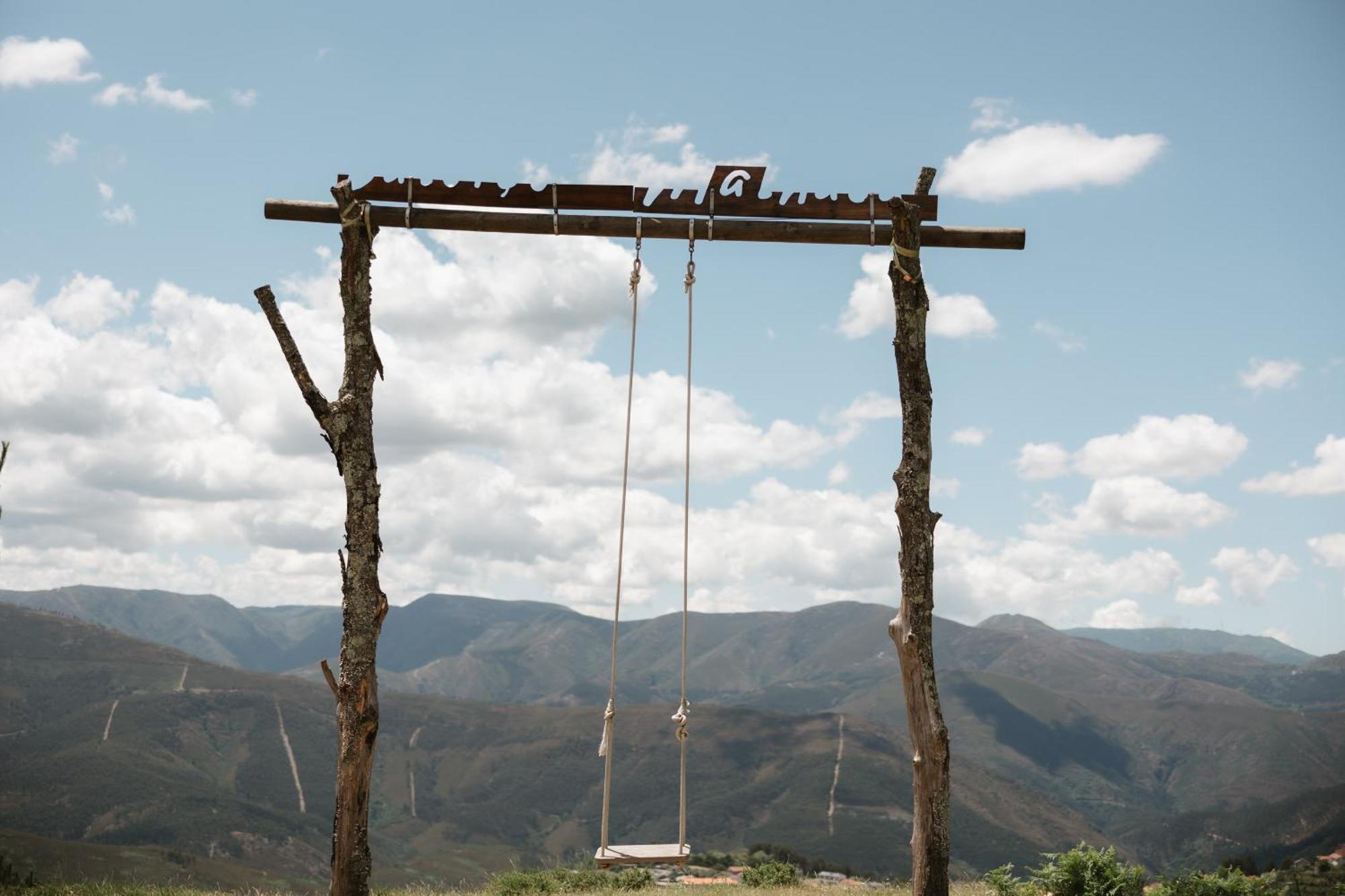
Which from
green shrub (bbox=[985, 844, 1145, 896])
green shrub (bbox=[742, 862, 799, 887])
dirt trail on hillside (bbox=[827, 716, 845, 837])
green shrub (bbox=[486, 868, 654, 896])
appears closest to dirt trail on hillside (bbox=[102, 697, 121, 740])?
dirt trail on hillside (bbox=[827, 716, 845, 837])

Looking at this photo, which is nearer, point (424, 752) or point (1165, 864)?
point (1165, 864)

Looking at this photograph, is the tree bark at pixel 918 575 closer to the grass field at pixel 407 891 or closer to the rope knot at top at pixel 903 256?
the rope knot at top at pixel 903 256

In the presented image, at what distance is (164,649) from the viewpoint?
187125mm

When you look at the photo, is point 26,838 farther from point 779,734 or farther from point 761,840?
point 779,734

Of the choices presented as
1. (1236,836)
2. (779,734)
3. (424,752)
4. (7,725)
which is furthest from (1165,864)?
(7,725)

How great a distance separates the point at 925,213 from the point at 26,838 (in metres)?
73.6

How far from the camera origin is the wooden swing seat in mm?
8812

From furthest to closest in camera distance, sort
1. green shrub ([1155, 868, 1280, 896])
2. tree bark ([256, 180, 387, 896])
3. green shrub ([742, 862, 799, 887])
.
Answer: green shrub ([742, 862, 799, 887]) → green shrub ([1155, 868, 1280, 896]) → tree bark ([256, 180, 387, 896])

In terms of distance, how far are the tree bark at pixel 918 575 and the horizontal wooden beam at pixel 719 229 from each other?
0.44 meters

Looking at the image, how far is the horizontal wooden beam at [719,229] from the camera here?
9766 millimetres

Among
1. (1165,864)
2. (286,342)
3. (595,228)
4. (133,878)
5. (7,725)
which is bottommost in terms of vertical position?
(1165,864)

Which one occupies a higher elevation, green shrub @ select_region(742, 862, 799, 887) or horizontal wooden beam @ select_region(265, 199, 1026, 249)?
horizontal wooden beam @ select_region(265, 199, 1026, 249)

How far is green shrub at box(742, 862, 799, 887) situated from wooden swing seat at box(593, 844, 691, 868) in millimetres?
5766

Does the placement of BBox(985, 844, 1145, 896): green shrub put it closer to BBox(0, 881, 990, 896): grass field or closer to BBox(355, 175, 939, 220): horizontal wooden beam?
BBox(0, 881, 990, 896): grass field
